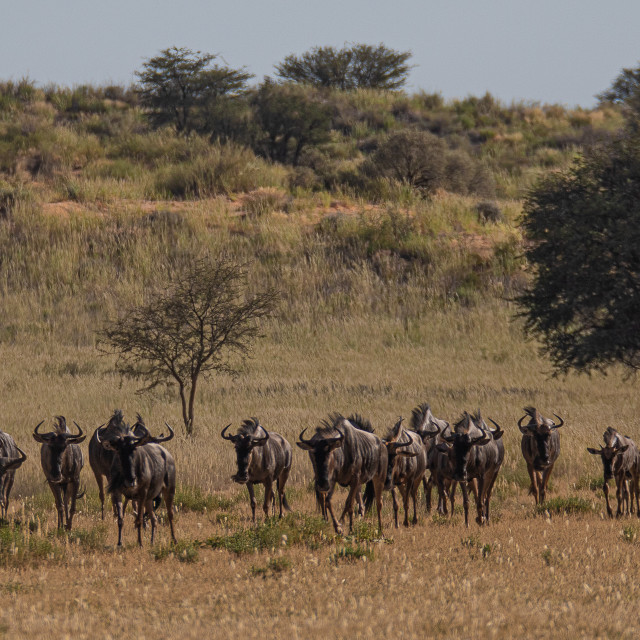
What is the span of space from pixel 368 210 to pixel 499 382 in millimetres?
16849

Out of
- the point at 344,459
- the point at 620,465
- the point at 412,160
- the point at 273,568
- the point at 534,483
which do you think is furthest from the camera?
the point at 412,160

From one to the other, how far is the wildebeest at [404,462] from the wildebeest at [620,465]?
262 centimetres

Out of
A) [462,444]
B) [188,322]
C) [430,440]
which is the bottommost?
[430,440]

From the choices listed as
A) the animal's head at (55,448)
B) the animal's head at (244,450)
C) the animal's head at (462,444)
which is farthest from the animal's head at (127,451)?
the animal's head at (462,444)

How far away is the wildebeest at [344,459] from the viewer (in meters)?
11.1

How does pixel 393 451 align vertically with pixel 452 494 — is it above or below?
above

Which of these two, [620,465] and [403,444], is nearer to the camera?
[403,444]

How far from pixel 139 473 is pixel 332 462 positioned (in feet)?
7.89

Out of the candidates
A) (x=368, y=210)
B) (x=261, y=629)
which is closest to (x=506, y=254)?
(x=368, y=210)

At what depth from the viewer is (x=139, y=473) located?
1088cm

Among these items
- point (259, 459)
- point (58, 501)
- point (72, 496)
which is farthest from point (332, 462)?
point (58, 501)

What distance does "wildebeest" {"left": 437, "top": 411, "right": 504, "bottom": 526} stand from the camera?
39.8ft

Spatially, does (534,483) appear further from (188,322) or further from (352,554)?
(188,322)

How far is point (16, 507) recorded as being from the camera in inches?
527
